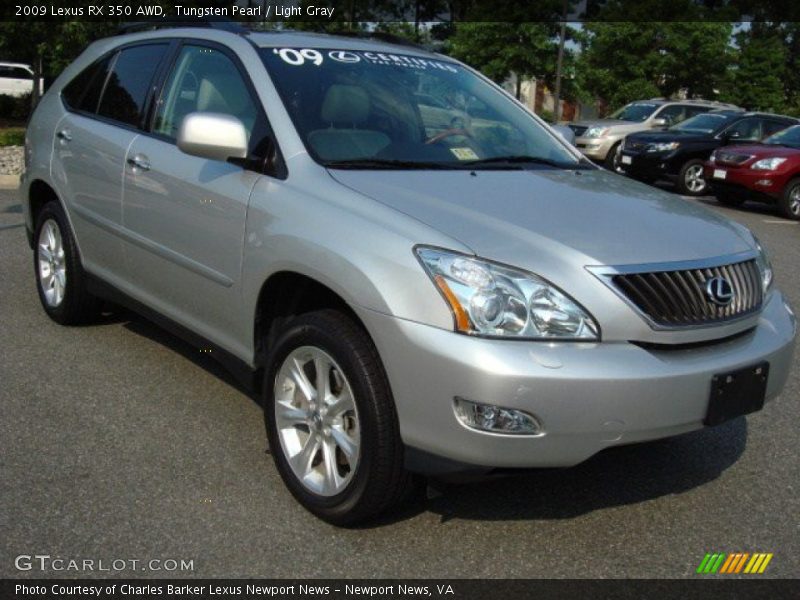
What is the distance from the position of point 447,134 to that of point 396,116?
25 centimetres

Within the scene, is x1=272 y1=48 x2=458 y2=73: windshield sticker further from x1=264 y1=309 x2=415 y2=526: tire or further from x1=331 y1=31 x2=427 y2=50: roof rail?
x1=264 y1=309 x2=415 y2=526: tire

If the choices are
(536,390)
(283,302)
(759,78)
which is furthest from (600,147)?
(759,78)

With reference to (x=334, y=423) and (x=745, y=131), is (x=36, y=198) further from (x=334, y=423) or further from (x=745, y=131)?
(x=745, y=131)

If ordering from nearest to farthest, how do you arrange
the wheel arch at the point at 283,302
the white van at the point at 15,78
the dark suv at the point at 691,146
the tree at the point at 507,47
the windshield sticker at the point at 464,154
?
the wheel arch at the point at 283,302 → the windshield sticker at the point at 464,154 → the dark suv at the point at 691,146 → the tree at the point at 507,47 → the white van at the point at 15,78

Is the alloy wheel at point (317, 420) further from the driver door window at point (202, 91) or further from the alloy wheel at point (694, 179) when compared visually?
the alloy wheel at point (694, 179)

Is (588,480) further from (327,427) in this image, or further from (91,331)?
(91,331)

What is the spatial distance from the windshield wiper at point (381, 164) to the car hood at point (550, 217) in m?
0.08

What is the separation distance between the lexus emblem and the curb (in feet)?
35.5

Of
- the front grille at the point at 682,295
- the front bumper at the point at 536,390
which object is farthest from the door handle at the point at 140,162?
Answer: the front grille at the point at 682,295

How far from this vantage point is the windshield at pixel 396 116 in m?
3.83

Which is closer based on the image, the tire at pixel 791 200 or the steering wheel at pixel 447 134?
the steering wheel at pixel 447 134

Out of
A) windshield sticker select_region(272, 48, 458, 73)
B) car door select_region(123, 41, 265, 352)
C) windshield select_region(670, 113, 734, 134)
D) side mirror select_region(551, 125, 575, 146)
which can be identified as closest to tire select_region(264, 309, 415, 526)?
car door select_region(123, 41, 265, 352)

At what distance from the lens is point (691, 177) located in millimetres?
16141
